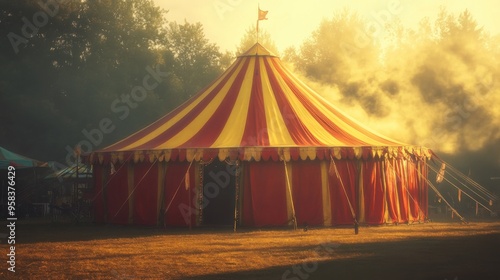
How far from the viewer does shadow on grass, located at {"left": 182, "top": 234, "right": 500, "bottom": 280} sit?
9738 millimetres

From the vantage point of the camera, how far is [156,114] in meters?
40.2

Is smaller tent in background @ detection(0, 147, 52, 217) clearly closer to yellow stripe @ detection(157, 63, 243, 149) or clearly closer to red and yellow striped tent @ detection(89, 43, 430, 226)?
red and yellow striped tent @ detection(89, 43, 430, 226)

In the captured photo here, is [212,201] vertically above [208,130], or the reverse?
[208,130]

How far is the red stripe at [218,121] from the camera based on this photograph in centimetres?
1750

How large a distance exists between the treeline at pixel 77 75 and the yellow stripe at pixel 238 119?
18.3m

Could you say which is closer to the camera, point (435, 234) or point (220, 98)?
point (435, 234)

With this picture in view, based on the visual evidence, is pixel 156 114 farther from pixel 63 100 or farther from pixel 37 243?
pixel 37 243

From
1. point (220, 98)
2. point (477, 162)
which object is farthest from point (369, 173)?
point (477, 162)

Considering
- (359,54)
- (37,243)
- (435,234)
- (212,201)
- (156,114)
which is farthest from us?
(359,54)

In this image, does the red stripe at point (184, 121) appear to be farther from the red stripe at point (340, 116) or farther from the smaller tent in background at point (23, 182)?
the smaller tent in background at point (23, 182)

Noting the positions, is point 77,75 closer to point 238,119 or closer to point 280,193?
point 238,119

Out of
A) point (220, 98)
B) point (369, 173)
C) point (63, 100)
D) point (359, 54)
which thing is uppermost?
point (359, 54)

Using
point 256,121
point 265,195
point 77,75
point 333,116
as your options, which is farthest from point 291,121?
point 77,75

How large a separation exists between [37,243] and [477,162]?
757 inches
